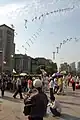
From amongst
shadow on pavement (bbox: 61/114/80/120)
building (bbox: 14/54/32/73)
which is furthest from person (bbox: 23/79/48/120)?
building (bbox: 14/54/32/73)

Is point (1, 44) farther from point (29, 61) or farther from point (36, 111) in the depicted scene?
point (36, 111)

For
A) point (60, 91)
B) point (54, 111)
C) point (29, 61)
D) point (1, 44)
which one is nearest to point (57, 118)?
point (54, 111)

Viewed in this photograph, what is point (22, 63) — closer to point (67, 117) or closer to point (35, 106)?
point (67, 117)

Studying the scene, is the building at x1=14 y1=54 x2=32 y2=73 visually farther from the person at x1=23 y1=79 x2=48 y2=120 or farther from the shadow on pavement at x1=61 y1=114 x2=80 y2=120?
the person at x1=23 y1=79 x2=48 y2=120

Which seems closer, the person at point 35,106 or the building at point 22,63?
the person at point 35,106

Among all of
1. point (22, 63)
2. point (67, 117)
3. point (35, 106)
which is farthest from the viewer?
point (22, 63)

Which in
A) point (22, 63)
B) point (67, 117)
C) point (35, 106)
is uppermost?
point (22, 63)

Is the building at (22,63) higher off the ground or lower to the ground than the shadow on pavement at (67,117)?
higher

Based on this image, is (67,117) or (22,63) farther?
(22,63)

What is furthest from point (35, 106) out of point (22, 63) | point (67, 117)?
point (22, 63)

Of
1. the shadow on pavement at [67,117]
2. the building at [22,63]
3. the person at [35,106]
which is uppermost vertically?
the building at [22,63]

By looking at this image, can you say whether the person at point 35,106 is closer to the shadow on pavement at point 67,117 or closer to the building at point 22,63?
the shadow on pavement at point 67,117

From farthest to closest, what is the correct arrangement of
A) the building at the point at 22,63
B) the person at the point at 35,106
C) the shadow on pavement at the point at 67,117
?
the building at the point at 22,63
the shadow on pavement at the point at 67,117
the person at the point at 35,106

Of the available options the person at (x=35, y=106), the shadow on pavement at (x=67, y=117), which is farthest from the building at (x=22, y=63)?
the person at (x=35, y=106)
